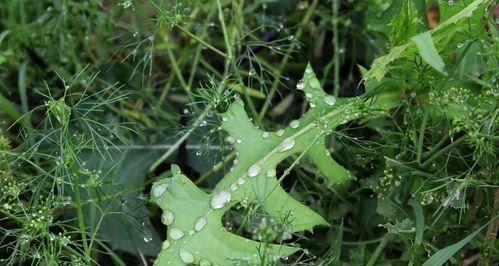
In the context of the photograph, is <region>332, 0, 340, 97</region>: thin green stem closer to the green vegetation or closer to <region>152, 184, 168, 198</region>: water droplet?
the green vegetation

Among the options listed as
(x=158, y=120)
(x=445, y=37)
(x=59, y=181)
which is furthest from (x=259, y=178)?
(x=158, y=120)

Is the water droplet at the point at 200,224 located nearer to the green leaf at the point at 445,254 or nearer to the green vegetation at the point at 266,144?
the green vegetation at the point at 266,144

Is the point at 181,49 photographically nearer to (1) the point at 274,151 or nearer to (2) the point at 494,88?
(1) the point at 274,151

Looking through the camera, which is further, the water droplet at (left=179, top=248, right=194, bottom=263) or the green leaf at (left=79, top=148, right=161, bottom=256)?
the green leaf at (left=79, top=148, right=161, bottom=256)

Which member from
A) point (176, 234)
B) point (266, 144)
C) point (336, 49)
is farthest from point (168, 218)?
point (336, 49)

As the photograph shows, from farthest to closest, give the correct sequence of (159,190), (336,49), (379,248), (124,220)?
1. (336,49)
2. (124,220)
3. (379,248)
4. (159,190)

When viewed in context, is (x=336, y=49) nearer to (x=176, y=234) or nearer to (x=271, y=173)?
(x=271, y=173)

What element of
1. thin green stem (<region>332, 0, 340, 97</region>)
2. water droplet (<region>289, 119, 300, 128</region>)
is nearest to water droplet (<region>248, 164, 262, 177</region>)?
water droplet (<region>289, 119, 300, 128</region>)
